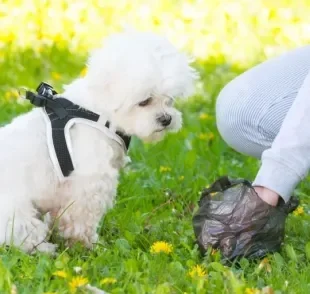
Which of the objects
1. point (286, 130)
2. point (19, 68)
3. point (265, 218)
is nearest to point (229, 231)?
point (265, 218)

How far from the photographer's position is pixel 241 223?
3.17 m

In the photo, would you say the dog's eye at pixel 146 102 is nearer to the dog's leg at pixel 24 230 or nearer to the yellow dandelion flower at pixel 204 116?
the dog's leg at pixel 24 230

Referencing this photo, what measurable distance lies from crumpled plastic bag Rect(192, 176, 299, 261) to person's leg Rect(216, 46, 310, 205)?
0.05 m

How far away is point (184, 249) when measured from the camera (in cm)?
338

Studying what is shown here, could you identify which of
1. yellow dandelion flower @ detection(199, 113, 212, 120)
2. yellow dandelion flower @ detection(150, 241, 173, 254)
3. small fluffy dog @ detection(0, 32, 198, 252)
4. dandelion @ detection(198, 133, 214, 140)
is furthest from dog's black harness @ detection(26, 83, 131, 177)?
yellow dandelion flower @ detection(199, 113, 212, 120)

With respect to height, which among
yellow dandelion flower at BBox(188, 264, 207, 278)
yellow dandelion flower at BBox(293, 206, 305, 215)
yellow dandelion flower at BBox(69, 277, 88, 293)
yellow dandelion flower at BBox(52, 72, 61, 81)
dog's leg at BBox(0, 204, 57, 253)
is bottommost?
yellow dandelion flower at BBox(52, 72, 61, 81)

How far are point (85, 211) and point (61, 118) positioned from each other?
0.35 meters

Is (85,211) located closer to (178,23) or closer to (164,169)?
(164,169)

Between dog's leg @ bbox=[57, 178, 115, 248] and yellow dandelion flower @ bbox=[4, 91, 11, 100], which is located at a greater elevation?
dog's leg @ bbox=[57, 178, 115, 248]

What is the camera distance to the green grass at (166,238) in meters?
2.94

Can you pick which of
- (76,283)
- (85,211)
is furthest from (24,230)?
(76,283)

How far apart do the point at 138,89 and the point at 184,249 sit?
614 mm

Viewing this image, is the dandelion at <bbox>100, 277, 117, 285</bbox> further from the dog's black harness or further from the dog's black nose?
the dog's black nose

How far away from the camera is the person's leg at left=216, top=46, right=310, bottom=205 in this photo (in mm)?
3027
